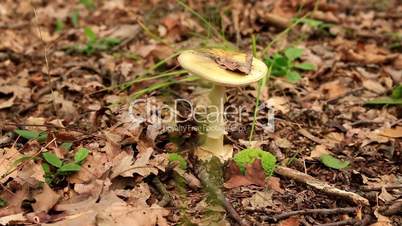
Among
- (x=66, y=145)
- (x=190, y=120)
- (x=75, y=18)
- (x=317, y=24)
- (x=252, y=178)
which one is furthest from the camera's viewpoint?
(x=75, y=18)

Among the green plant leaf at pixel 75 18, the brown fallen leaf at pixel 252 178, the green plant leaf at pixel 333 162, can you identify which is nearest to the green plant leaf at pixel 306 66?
the green plant leaf at pixel 333 162

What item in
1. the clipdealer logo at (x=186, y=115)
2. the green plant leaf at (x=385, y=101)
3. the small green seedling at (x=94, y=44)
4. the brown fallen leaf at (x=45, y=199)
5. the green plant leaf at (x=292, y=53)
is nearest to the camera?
the brown fallen leaf at (x=45, y=199)

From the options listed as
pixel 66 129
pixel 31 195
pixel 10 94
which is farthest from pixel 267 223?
pixel 10 94

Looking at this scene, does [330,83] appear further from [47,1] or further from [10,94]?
[47,1]

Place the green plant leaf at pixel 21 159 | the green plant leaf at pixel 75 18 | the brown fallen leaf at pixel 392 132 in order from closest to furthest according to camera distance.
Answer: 1. the green plant leaf at pixel 21 159
2. the brown fallen leaf at pixel 392 132
3. the green plant leaf at pixel 75 18

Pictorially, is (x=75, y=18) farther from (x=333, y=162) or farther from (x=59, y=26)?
(x=333, y=162)

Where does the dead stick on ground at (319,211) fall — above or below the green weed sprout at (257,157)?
below

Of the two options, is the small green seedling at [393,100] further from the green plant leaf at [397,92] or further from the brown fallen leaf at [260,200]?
the brown fallen leaf at [260,200]

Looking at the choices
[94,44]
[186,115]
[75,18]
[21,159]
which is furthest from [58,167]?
[75,18]

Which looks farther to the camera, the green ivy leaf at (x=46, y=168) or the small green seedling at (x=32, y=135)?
the small green seedling at (x=32, y=135)
